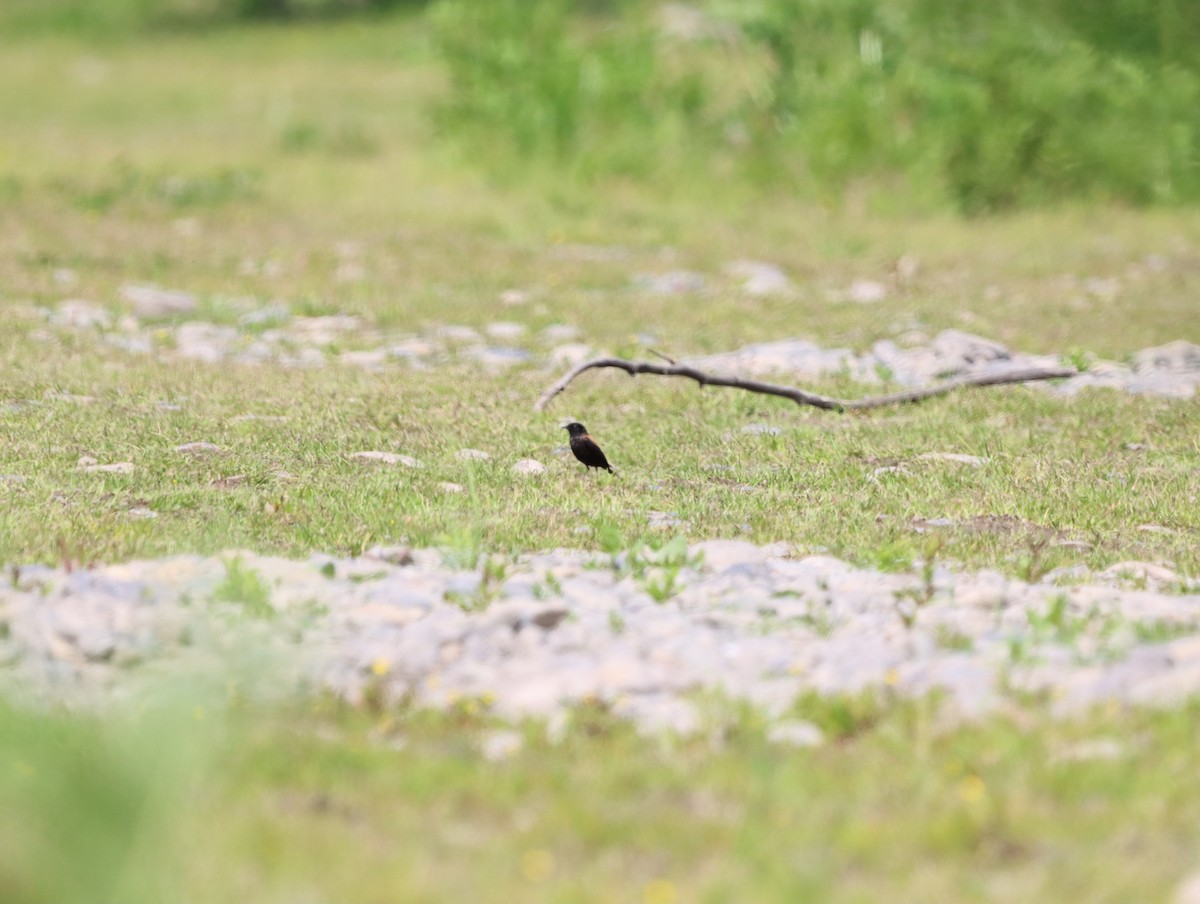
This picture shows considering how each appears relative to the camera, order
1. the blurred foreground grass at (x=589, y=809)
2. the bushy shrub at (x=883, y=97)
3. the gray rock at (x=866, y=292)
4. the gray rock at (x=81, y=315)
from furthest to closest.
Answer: the bushy shrub at (x=883, y=97) < the gray rock at (x=866, y=292) < the gray rock at (x=81, y=315) < the blurred foreground grass at (x=589, y=809)

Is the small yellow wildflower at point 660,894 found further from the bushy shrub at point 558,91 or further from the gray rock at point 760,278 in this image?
the bushy shrub at point 558,91

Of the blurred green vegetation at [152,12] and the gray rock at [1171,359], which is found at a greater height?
the gray rock at [1171,359]

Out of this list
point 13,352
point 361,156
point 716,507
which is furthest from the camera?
point 361,156

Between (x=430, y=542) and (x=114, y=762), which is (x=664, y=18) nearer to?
(x=430, y=542)

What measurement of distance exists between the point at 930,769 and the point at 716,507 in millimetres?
3414

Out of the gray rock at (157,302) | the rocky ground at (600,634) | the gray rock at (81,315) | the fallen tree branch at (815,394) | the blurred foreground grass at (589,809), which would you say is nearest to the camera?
the blurred foreground grass at (589,809)

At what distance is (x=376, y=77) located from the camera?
113ft

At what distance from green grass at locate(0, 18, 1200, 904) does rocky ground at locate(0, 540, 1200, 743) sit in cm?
17

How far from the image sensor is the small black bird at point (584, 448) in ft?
30.5

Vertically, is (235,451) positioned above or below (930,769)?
below

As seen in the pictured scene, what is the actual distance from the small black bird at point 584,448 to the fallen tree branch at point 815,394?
874 millimetres

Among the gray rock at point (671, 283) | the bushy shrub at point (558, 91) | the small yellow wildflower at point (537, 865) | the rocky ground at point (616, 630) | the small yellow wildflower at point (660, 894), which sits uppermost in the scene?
the small yellow wildflower at point (660, 894)

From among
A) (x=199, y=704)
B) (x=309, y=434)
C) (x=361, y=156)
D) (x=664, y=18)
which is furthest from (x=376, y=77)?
(x=199, y=704)

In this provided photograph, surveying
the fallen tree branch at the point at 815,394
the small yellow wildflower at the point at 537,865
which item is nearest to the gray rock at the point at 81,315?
the fallen tree branch at the point at 815,394
